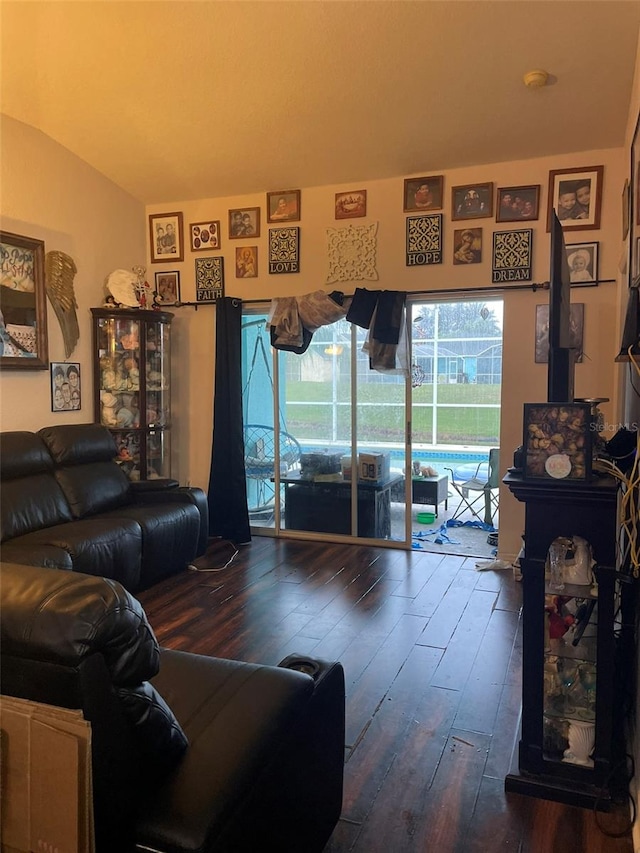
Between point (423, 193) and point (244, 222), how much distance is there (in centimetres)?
156

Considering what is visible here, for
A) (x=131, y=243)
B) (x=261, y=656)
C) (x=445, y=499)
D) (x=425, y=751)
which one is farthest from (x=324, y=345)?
(x=425, y=751)

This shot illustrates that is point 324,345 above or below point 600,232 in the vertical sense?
below

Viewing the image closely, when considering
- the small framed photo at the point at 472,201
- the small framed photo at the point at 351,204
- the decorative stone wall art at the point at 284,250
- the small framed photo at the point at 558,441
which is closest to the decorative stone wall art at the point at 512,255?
the small framed photo at the point at 472,201

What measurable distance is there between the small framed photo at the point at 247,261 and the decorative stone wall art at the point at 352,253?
0.68 meters

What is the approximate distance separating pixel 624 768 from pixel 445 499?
14.9ft

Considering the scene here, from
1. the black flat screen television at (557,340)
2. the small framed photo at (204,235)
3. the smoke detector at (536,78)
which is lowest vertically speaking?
the black flat screen television at (557,340)

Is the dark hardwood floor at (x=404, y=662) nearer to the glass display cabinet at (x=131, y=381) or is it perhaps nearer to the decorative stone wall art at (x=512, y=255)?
the glass display cabinet at (x=131, y=381)

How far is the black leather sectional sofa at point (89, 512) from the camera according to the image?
3.54 meters

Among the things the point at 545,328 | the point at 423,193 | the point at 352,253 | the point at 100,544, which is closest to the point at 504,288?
the point at 545,328

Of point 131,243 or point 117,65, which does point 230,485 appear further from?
point 117,65

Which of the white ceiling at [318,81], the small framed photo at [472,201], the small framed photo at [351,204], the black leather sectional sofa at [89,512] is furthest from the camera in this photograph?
the small framed photo at [351,204]

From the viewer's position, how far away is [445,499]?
6.59 m

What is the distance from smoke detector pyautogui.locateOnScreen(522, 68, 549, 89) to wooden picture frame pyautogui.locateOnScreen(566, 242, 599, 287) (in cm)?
118

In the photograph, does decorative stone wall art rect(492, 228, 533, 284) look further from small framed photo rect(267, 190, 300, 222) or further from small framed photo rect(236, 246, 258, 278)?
small framed photo rect(236, 246, 258, 278)
